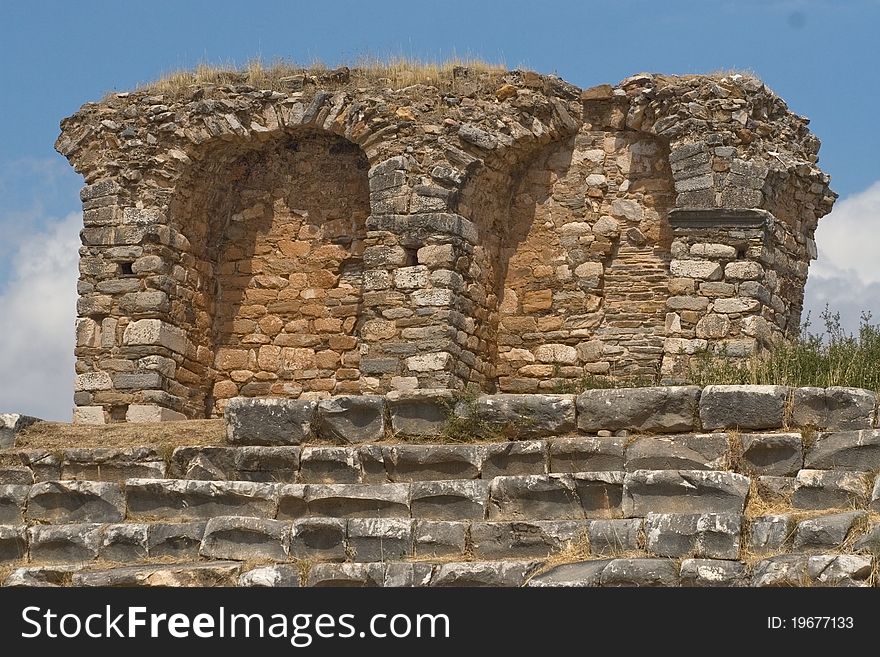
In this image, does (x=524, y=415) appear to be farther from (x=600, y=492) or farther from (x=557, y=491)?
(x=600, y=492)

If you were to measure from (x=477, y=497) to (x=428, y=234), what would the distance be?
6155 millimetres

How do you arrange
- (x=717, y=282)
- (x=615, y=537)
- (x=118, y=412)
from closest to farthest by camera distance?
(x=615, y=537) < (x=717, y=282) < (x=118, y=412)

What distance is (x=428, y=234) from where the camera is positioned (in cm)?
1830

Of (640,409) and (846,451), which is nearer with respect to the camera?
(846,451)

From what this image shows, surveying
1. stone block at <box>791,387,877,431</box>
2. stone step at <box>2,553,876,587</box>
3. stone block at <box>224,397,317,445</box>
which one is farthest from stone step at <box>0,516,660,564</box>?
stone block at <box>791,387,877,431</box>

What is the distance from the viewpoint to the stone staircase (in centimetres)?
1143

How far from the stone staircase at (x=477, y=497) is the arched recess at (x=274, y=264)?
17.7ft

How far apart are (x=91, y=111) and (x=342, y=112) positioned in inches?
117

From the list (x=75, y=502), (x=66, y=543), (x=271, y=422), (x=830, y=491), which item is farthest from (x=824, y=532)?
(x=75, y=502)

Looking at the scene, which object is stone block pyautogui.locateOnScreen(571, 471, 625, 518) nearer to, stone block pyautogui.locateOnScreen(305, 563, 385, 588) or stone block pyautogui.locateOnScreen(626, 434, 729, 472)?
stone block pyautogui.locateOnScreen(626, 434, 729, 472)

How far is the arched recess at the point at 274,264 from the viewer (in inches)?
758

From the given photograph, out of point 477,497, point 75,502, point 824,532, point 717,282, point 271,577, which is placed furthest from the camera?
point 717,282
